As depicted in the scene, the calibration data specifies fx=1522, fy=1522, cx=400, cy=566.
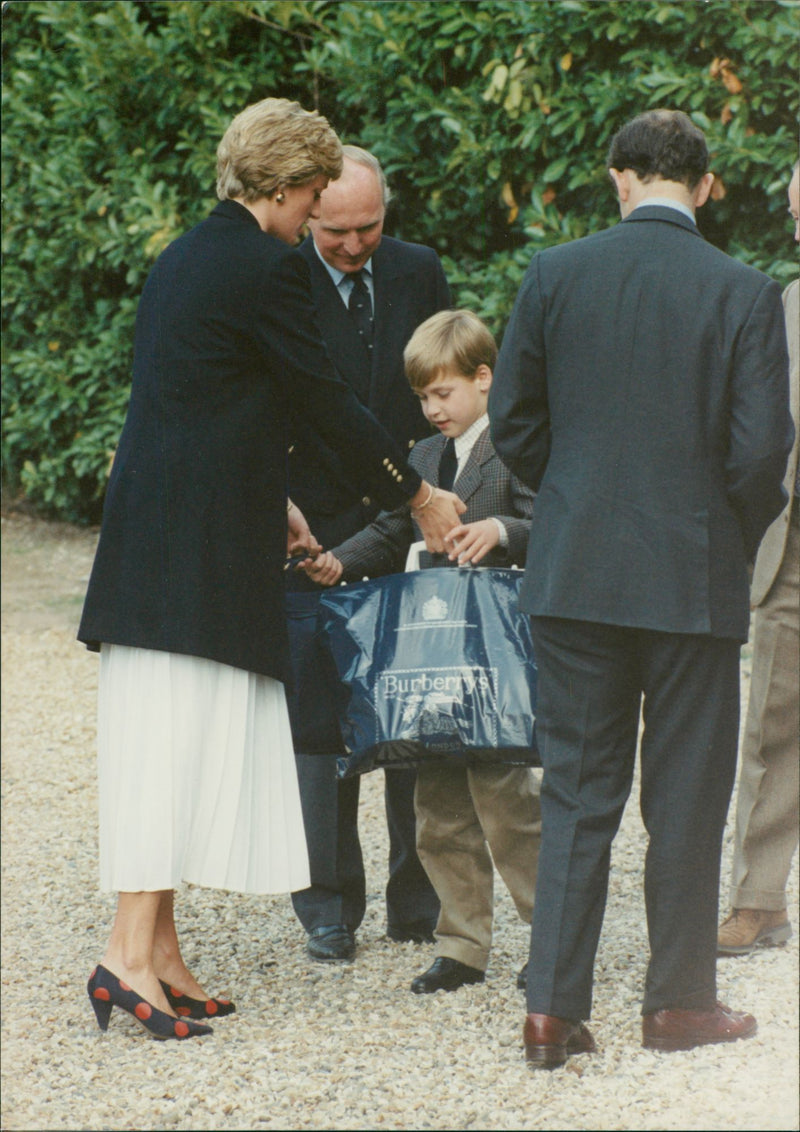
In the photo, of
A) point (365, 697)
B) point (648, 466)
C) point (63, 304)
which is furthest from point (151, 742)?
point (63, 304)

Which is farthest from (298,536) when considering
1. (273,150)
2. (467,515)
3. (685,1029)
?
Result: (685,1029)

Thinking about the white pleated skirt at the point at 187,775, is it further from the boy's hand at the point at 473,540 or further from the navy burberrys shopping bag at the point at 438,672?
the boy's hand at the point at 473,540

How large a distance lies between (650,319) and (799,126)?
351 cm

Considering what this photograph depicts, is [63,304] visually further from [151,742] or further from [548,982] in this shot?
[548,982]

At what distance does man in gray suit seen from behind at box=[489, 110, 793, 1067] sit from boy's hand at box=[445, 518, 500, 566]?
363mm

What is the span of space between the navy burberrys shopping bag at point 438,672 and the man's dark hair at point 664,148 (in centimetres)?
102

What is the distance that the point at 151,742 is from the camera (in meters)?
3.66

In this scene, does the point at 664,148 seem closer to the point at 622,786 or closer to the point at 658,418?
the point at 658,418

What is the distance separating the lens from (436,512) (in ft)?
12.8

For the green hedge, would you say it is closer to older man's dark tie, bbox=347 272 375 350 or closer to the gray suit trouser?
older man's dark tie, bbox=347 272 375 350

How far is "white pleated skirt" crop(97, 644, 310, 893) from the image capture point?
3.65 m

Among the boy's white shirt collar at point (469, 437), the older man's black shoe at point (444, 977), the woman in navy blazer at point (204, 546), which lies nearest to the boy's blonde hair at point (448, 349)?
the boy's white shirt collar at point (469, 437)

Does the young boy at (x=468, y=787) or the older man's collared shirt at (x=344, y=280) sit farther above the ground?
the older man's collared shirt at (x=344, y=280)

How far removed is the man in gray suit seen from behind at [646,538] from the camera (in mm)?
3266
